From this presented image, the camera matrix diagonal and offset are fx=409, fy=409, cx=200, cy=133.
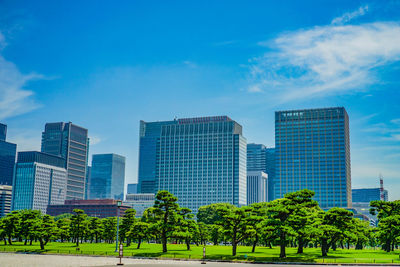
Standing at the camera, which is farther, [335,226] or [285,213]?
[335,226]

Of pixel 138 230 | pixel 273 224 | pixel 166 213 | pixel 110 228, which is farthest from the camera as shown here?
pixel 110 228

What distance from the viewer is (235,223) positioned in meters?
75.6

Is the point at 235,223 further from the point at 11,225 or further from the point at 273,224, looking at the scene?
the point at 11,225

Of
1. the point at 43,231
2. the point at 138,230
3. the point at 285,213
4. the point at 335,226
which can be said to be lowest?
the point at 43,231

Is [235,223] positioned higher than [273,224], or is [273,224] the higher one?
[273,224]

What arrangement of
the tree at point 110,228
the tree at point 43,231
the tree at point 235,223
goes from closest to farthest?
the tree at point 235,223 < the tree at point 43,231 < the tree at point 110,228

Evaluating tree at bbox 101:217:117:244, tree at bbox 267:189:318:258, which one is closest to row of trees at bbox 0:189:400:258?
tree at bbox 267:189:318:258

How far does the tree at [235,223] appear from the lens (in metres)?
74.5

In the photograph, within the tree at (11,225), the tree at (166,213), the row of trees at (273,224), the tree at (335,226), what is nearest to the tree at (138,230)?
the row of trees at (273,224)

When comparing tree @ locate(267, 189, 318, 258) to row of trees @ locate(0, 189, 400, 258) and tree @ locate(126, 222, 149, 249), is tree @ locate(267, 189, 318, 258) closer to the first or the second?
row of trees @ locate(0, 189, 400, 258)

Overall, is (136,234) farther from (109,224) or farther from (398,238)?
(398,238)

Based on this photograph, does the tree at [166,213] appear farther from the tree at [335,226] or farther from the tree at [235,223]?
the tree at [335,226]

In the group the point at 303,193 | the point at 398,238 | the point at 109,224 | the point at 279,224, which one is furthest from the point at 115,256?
the point at 109,224

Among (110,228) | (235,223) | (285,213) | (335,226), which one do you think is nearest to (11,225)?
(110,228)
